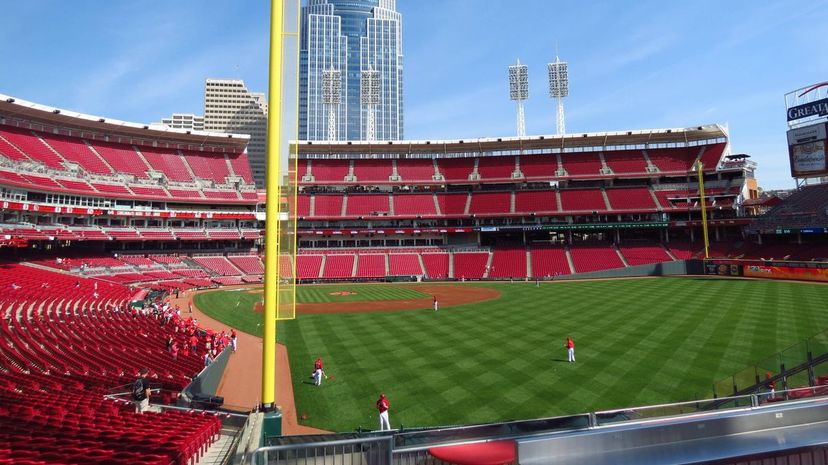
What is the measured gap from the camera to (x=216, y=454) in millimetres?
9930

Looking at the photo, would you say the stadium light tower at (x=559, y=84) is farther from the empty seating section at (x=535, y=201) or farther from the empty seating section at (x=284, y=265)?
the empty seating section at (x=284, y=265)

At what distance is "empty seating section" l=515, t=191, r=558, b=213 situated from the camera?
69250 mm

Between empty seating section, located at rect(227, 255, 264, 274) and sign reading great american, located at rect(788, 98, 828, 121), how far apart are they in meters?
66.0

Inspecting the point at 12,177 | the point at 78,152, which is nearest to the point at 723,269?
the point at 12,177

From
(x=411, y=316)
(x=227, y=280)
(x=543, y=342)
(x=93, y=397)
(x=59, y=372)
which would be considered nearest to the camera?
(x=93, y=397)

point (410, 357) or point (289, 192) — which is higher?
point (289, 192)

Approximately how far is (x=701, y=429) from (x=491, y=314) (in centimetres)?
2914

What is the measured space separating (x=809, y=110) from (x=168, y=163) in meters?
79.1

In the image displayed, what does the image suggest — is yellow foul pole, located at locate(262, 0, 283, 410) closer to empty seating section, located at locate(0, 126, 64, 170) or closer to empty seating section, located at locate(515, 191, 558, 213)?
empty seating section, located at locate(0, 126, 64, 170)

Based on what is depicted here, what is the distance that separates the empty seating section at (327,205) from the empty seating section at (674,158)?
2146 inches

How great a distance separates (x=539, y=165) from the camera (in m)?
75.7

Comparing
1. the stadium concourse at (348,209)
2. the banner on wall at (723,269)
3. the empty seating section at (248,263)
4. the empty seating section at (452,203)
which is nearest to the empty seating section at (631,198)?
the stadium concourse at (348,209)

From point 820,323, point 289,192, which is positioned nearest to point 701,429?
point 289,192

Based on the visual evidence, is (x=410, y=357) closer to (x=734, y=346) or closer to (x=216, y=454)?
(x=216, y=454)
